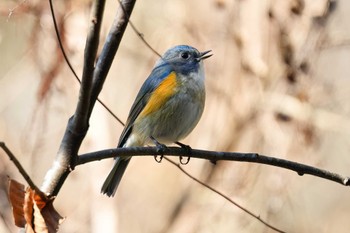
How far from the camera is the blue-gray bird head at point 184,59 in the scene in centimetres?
453

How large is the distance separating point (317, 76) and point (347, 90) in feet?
1.35

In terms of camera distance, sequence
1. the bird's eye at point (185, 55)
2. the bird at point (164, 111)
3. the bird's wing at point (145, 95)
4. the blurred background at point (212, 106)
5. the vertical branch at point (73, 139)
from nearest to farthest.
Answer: the vertical branch at point (73, 139) < the bird at point (164, 111) < the bird's wing at point (145, 95) < the bird's eye at point (185, 55) < the blurred background at point (212, 106)

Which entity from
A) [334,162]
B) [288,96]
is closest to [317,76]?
[288,96]

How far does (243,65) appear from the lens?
230 inches

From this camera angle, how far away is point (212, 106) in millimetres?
5965

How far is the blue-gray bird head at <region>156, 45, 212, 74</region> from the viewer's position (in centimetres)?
453

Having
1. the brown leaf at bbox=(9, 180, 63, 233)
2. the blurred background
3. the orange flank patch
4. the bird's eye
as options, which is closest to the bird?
the orange flank patch

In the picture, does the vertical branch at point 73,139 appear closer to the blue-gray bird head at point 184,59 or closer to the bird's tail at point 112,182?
the bird's tail at point 112,182

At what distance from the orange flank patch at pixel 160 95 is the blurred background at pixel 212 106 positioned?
3.54ft

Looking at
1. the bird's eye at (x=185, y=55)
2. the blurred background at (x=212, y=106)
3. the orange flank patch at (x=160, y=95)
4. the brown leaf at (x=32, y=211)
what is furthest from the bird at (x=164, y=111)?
the brown leaf at (x=32, y=211)

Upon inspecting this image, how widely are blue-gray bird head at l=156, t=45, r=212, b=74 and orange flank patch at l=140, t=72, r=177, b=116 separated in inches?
6.0

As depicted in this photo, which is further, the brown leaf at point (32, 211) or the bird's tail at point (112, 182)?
the bird's tail at point (112, 182)

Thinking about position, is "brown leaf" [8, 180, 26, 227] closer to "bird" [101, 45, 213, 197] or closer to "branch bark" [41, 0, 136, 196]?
"branch bark" [41, 0, 136, 196]

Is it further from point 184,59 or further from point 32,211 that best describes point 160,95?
point 32,211
